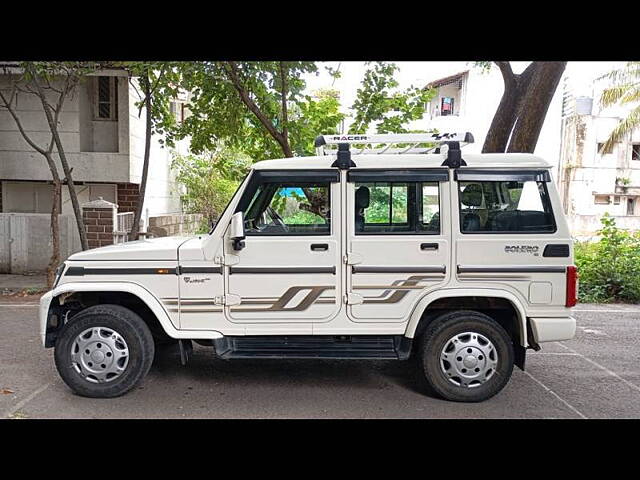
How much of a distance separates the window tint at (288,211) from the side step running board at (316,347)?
0.96m

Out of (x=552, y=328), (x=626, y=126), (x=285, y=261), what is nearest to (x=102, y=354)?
(x=285, y=261)

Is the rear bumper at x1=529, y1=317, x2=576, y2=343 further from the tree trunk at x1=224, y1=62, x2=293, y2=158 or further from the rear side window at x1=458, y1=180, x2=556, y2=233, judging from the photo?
the tree trunk at x1=224, y1=62, x2=293, y2=158

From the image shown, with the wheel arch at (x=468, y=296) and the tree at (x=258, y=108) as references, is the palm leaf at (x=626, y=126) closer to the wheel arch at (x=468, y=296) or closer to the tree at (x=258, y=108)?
the tree at (x=258, y=108)

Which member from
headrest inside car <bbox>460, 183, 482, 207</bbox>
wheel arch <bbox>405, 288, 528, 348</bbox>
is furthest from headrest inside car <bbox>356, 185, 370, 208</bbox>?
wheel arch <bbox>405, 288, 528, 348</bbox>

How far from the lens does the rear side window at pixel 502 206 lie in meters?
4.98

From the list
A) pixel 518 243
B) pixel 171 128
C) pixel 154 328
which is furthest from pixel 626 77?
pixel 154 328

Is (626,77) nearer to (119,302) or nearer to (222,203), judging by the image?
(222,203)

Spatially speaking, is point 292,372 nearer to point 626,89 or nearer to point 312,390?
point 312,390

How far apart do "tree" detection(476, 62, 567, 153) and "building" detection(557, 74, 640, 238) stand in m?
18.0

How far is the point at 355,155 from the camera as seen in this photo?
5270 mm

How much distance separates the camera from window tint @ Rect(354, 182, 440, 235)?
5031mm

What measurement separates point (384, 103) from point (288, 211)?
18.2ft

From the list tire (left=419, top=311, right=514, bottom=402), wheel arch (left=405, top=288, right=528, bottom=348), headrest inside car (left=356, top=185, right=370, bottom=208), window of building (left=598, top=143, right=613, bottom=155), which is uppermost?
window of building (left=598, top=143, right=613, bottom=155)

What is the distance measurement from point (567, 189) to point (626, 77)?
25.2 feet
